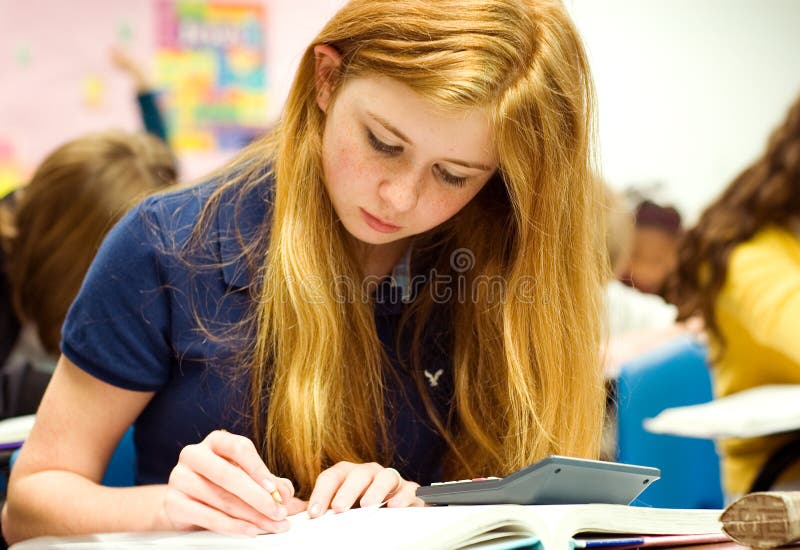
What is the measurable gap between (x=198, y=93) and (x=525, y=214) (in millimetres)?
2398

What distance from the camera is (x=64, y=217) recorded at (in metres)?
1.67

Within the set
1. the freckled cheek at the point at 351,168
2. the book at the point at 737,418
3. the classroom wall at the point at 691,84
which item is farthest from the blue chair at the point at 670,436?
the classroom wall at the point at 691,84

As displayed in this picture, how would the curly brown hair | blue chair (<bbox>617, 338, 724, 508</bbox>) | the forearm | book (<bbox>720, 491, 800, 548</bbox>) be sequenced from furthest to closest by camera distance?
1. the curly brown hair
2. blue chair (<bbox>617, 338, 724, 508</bbox>)
3. the forearm
4. book (<bbox>720, 491, 800, 548</bbox>)

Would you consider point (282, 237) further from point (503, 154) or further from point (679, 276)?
point (679, 276)

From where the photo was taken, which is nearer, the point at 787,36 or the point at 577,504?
the point at 577,504

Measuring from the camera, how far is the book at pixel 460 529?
643 mm

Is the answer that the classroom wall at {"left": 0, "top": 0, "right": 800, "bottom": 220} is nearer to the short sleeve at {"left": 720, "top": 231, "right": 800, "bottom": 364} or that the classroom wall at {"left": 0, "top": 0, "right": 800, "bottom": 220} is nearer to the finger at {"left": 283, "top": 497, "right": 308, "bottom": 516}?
the short sleeve at {"left": 720, "top": 231, "right": 800, "bottom": 364}

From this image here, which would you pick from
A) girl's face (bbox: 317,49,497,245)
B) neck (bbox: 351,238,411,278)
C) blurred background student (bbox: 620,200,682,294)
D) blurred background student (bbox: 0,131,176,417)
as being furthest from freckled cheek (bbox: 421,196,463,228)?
blurred background student (bbox: 620,200,682,294)

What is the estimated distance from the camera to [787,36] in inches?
136

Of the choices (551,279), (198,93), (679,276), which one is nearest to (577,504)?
(551,279)

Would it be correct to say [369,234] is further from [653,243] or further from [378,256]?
[653,243]

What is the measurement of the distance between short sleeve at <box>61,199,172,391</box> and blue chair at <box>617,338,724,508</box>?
812 millimetres

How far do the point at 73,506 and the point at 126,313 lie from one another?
20 centimetres

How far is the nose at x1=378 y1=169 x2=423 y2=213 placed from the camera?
3.14ft
